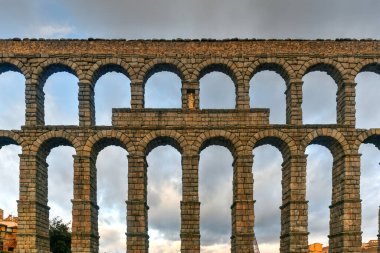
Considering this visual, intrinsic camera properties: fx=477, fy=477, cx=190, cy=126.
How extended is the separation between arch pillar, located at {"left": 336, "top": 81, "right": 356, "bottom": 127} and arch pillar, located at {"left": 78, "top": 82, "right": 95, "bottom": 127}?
A: 14.1m

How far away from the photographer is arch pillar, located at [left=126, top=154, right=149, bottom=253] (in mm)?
24984

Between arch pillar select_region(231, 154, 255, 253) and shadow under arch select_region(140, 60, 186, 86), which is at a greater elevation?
shadow under arch select_region(140, 60, 186, 86)

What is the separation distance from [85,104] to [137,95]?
2.93 meters

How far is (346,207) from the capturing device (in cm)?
2511

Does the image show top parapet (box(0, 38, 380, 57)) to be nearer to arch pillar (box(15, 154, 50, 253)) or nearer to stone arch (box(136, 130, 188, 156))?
stone arch (box(136, 130, 188, 156))

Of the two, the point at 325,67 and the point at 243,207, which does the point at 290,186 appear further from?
the point at 325,67

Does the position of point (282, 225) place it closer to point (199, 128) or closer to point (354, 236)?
point (354, 236)

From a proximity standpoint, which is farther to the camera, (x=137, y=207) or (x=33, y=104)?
(x=33, y=104)

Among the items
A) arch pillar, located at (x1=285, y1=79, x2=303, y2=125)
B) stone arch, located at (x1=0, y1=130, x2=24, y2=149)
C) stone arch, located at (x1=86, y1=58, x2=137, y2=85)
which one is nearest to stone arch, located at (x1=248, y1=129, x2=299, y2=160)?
arch pillar, located at (x1=285, y1=79, x2=303, y2=125)

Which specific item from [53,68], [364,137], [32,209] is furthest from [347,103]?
[32,209]

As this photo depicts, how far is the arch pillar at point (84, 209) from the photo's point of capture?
2498 cm

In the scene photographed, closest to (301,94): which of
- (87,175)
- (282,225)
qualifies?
(282,225)

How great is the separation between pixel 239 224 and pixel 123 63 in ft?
36.2

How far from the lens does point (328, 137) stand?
26328 millimetres
